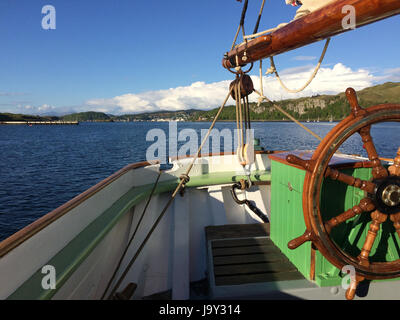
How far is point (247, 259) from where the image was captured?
222 cm

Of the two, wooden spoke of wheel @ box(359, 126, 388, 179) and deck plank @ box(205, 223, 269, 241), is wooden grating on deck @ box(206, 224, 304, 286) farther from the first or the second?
wooden spoke of wheel @ box(359, 126, 388, 179)

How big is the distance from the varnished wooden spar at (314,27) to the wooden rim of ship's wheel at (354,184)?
42cm

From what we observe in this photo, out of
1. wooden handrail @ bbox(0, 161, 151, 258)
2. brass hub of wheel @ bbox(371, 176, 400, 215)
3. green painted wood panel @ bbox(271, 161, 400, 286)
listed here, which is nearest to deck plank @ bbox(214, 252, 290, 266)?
green painted wood panel @ bbox(271, 161, 400, 286)

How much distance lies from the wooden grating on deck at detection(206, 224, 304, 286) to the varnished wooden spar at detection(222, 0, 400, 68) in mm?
1744

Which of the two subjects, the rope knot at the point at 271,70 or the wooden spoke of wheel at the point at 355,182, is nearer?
the wooden spoke of wheel at the point at 355,182

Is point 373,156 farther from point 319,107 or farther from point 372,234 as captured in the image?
point 319,107

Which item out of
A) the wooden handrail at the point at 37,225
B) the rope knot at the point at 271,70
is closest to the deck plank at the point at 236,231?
the wooden handrail at the point at 37,225

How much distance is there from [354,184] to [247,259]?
1081 mm

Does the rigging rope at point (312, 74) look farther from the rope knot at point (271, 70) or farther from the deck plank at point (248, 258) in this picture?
the deck plank at point (248, 258)

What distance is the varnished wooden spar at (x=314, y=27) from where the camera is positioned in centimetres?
140

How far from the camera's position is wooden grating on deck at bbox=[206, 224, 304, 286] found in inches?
76.5

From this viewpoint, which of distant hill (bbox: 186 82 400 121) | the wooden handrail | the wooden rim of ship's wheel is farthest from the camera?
distant hill (bbox: 186 82 400 121)
